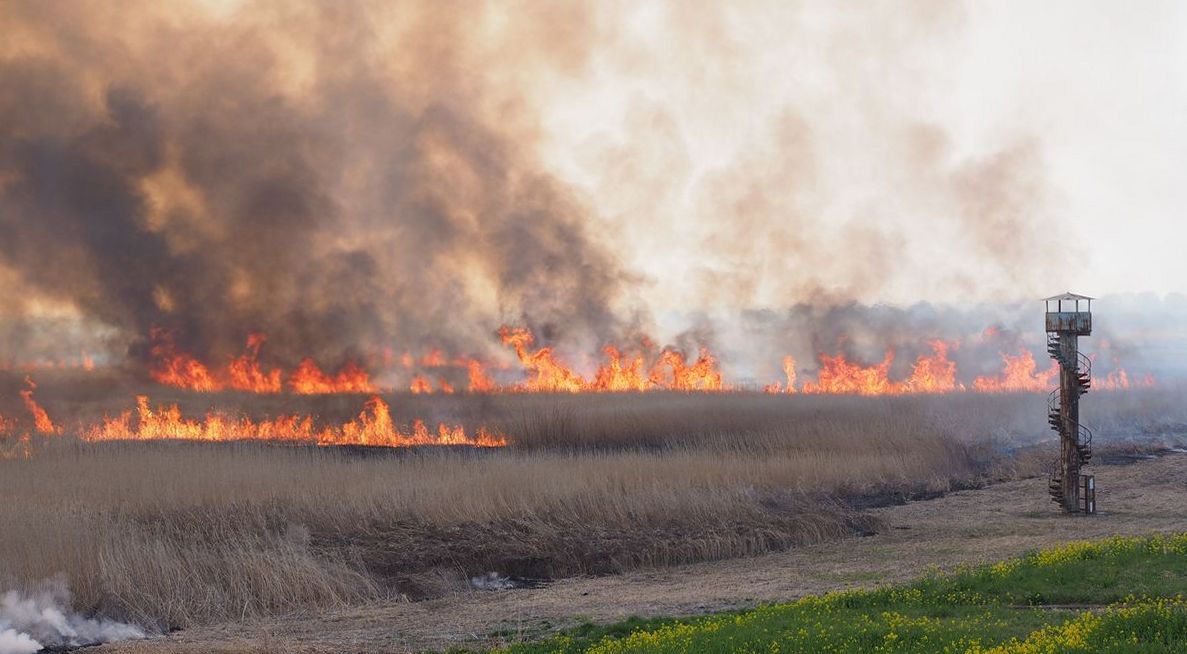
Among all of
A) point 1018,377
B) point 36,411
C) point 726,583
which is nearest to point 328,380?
point 36,411

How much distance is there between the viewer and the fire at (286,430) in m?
43.7

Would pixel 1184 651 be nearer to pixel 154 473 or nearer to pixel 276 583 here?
Answer: pixel 276 583

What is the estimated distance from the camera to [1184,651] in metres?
11.9

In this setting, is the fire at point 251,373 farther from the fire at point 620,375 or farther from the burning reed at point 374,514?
the fire at point 620,375

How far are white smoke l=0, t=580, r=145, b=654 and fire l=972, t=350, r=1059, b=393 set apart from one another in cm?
6201

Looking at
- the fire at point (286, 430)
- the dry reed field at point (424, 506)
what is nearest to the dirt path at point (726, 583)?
the dry reed field at point (424, 506)

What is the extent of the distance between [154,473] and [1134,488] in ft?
102

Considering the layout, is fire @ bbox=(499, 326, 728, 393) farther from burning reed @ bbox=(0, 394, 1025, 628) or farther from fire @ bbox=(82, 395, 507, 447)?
burning reed @ bbox=(0, 394, 1025, 628)

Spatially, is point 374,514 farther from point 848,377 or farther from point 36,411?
point 848,377

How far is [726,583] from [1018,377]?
57.5 meters

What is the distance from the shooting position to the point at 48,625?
19203 millimetres

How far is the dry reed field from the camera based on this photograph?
21828mm

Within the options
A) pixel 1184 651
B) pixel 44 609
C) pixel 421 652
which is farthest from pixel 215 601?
pixel 1184 651

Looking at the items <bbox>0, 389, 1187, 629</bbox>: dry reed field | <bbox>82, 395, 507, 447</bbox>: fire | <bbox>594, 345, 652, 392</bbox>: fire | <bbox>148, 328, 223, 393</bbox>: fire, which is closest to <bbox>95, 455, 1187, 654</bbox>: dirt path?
<bbox>0, 389, 1187, 629</bbox>: dry reed field
